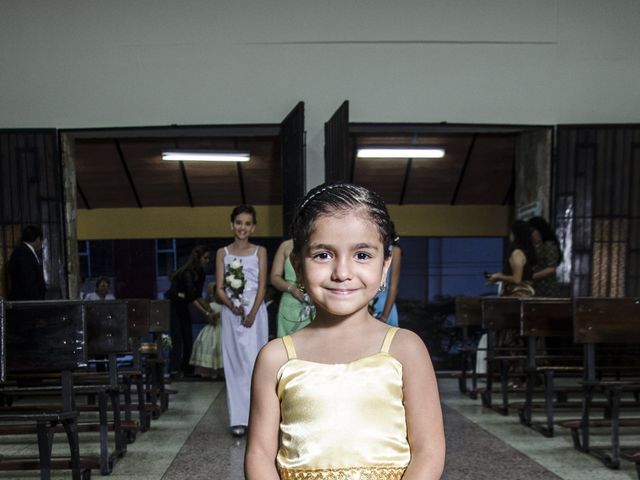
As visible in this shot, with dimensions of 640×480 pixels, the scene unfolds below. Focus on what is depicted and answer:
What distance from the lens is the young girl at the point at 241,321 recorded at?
14.1 feet

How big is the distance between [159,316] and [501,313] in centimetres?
293

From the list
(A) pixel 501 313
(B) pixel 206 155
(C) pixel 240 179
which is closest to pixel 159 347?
(A) pixel 501 313

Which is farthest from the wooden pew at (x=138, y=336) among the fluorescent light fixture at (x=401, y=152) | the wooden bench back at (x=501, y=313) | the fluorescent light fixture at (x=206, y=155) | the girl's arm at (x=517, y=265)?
the fluorescent light fixture at (x=401, y=152)

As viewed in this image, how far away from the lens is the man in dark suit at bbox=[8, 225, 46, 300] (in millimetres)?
5746

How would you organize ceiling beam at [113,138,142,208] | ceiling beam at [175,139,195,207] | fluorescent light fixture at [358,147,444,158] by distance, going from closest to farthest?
fluorescent light fixture at [358,147,444,158]
ceiling beam at [113,138,142,208]
ceiling beam at [175,139,195,207]

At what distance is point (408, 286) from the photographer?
97.5 ft

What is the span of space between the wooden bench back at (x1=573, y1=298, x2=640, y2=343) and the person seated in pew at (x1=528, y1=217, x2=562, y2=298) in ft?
6.95

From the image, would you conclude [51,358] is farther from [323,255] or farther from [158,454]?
[323,255]

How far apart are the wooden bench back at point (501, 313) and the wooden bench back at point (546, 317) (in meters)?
0.71

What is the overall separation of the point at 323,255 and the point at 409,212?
10.7 m

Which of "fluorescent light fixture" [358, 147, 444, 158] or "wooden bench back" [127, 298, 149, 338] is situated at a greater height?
"fluorescent light fixture" [358, 147, 444, 158]

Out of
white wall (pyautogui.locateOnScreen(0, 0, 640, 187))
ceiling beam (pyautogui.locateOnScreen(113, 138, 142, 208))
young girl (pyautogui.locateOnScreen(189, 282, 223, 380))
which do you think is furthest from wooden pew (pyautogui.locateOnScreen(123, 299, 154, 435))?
ceiling beam (pyautogui.locateOnScreen(113, 138, 142, 208))

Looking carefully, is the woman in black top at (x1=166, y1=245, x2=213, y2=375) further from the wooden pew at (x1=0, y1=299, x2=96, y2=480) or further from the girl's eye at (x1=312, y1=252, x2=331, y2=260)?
the girl's eye at (x1=312, y1=252, x2=331, y2=260)

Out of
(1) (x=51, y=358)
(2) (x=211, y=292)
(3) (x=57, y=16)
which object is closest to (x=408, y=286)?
(2) (x=211, y=292)
